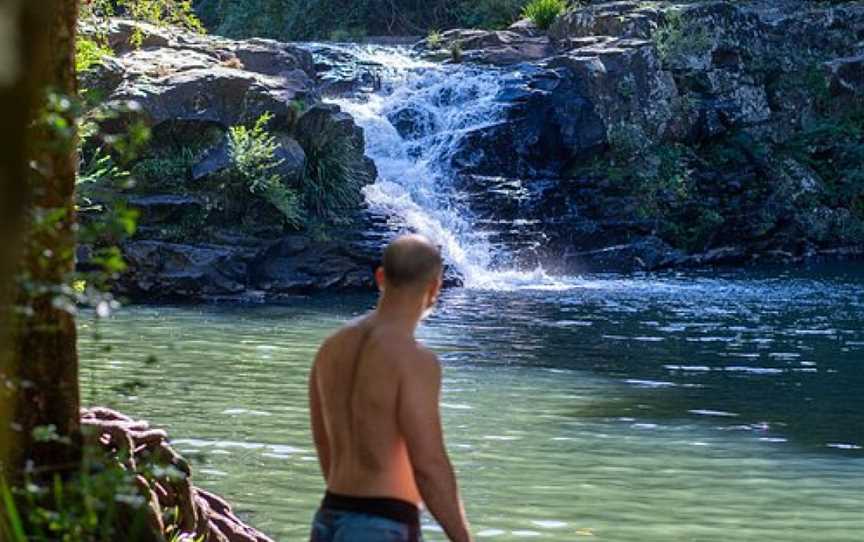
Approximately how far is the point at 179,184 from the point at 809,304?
922 centimetres

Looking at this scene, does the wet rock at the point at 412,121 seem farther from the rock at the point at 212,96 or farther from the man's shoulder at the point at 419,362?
the man's shoulder at the point at 419,362

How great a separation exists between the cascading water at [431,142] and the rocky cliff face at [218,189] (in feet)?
4.90

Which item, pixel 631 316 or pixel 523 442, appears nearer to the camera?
pixel 523 442

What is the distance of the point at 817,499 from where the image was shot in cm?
999

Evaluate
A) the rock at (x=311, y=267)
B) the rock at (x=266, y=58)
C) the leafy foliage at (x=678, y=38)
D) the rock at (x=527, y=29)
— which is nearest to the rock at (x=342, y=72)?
the rock at (x=266, y=58)

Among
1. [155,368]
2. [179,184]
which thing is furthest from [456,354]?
[179,184]

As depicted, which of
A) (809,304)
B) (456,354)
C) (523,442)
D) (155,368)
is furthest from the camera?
(809,304)

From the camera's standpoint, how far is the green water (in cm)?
953

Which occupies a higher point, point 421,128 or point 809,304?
point 421,128

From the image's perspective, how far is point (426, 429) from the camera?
14.8ft

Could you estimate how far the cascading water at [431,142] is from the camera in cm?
2636

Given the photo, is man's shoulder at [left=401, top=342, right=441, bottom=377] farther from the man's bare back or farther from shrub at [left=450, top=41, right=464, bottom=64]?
shrub at [left=450, top=41, right=464, bottom=64]

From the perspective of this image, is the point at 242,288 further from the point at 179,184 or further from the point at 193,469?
the point at 193,469

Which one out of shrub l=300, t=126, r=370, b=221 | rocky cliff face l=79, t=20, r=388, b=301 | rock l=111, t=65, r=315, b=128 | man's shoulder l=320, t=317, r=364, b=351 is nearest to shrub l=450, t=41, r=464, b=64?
rocky cliff face l=79, t=20, r=388, b=301
